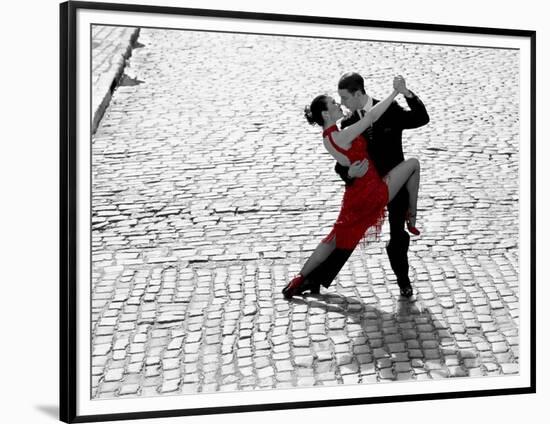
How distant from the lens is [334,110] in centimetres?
632

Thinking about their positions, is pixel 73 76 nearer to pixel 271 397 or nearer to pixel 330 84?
pixel 330 84

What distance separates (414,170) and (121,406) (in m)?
2.19

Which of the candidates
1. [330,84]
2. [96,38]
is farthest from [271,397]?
[96,38]

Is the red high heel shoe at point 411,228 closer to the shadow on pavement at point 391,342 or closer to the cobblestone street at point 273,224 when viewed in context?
the cobblestone street at point 273,224

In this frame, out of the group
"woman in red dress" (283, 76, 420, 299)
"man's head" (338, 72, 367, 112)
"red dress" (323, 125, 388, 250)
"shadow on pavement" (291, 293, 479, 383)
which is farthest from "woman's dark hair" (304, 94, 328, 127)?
"shadow on pavement" (291, 293, 479, 383)

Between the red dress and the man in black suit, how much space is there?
0.14ft

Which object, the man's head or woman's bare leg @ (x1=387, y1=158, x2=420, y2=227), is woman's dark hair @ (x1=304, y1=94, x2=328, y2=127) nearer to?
the man's head

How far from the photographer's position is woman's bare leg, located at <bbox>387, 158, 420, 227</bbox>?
21.3ft

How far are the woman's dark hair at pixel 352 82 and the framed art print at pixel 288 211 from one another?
0.03m

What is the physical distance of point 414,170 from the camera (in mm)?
6555

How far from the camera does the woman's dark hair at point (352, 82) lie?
631cm

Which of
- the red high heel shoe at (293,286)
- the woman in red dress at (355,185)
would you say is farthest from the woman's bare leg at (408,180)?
the red high heel shoe at (293,286)

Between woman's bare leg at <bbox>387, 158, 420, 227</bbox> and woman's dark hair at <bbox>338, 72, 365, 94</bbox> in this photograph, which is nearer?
woman's dark hair at <bbox>338, 72, 365, 94</bbox>

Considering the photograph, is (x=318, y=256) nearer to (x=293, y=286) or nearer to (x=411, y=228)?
(x=293, y=286)
